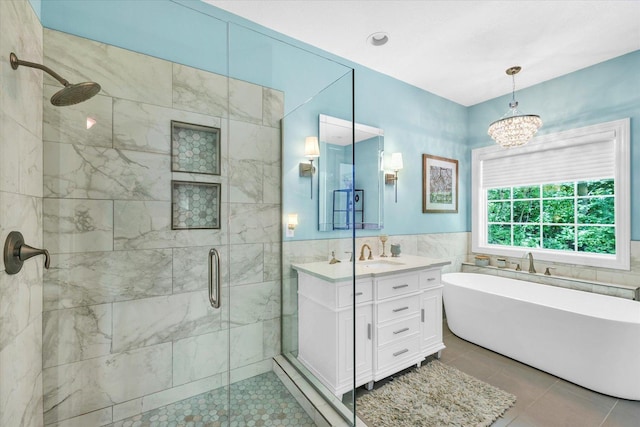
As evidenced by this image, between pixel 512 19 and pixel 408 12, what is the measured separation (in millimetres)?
822

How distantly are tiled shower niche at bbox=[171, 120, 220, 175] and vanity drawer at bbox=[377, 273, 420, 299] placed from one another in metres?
1.41

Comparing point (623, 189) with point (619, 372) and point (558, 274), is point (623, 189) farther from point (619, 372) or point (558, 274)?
point (619, 372)

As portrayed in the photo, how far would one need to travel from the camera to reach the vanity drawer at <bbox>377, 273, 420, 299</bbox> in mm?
2068

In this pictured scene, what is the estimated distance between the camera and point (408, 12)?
204cm

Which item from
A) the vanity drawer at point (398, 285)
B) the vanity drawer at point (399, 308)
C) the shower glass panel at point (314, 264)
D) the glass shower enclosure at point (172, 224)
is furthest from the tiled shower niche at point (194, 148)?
the vanity drawer at point (399, 308)

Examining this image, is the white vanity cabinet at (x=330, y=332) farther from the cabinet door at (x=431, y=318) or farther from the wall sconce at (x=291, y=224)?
the cabinet door at (x=431, y=318)

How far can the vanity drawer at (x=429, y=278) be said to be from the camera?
235cm

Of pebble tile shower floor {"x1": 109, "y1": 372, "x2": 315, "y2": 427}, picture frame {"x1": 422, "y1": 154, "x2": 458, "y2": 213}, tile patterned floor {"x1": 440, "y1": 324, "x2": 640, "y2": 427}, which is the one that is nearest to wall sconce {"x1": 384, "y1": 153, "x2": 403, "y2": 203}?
picture frame {"x1": 422, "y1": 154, "x2": 458, "y2": 213}

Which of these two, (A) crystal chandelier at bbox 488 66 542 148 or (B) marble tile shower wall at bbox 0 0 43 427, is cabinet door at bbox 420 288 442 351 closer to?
(A) crystal chandelier at bbox 488 66 542 148

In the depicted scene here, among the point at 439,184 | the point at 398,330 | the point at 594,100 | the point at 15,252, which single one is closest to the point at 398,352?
the point at 398,330

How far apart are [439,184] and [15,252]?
362 centimetres

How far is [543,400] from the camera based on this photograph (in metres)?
1.90

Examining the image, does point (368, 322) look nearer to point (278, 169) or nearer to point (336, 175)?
point (336, 175)

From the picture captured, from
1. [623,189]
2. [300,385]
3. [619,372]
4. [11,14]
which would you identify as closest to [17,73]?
[11,14]
